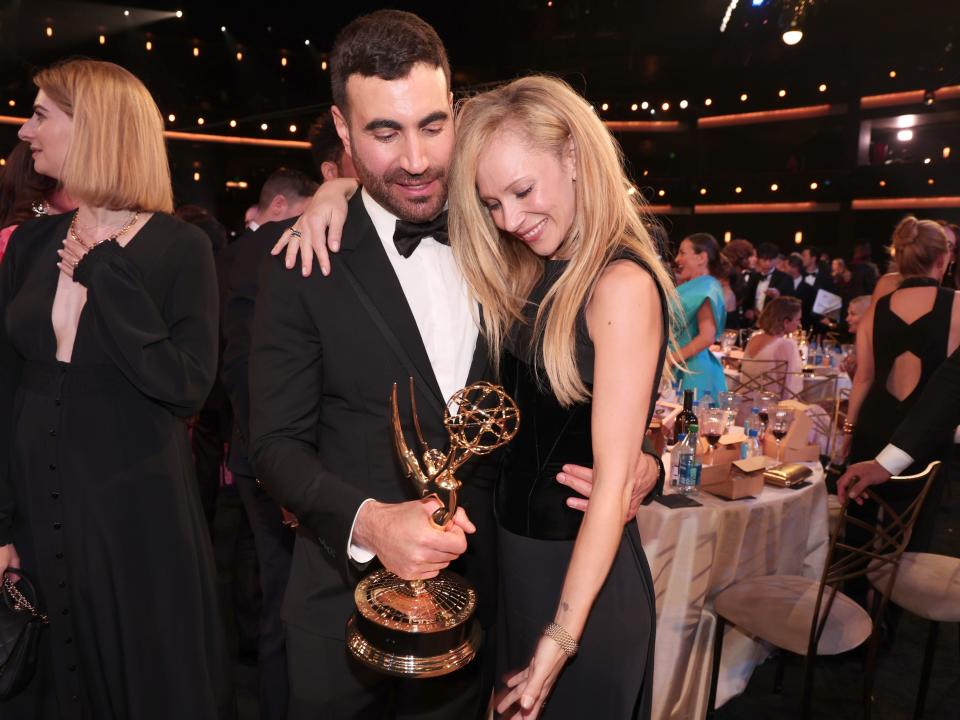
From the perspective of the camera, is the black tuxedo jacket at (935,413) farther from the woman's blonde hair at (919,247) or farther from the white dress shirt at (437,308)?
the woman's blonde hair at (919,247)

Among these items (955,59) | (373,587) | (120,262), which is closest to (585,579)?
(373,587)

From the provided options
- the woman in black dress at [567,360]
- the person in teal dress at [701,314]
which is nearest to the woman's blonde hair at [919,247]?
the person in teal dress at [701,314]

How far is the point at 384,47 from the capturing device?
1.36 m

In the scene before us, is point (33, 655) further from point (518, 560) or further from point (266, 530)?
point (518, 560)

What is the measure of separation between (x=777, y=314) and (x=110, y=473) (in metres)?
4.64

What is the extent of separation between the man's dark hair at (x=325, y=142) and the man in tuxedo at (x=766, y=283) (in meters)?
7.16

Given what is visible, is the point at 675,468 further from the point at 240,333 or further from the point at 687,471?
the point at 240,333

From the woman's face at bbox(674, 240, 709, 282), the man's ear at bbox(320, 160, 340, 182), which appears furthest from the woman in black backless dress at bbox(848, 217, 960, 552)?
the man's ear at bbox(320, 160, 340, 182)

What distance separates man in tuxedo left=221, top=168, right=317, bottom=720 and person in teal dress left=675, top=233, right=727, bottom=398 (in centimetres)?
281

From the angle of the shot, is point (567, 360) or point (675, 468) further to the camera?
point (675, 468)

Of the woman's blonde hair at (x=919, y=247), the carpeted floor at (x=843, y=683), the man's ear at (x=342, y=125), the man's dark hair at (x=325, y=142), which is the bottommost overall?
Answer: the carpeted floor at (x=843, y=683)

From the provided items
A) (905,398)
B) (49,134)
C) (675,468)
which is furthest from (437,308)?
(905,398)

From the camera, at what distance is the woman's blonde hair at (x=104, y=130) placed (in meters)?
1.89

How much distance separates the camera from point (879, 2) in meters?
13.1
